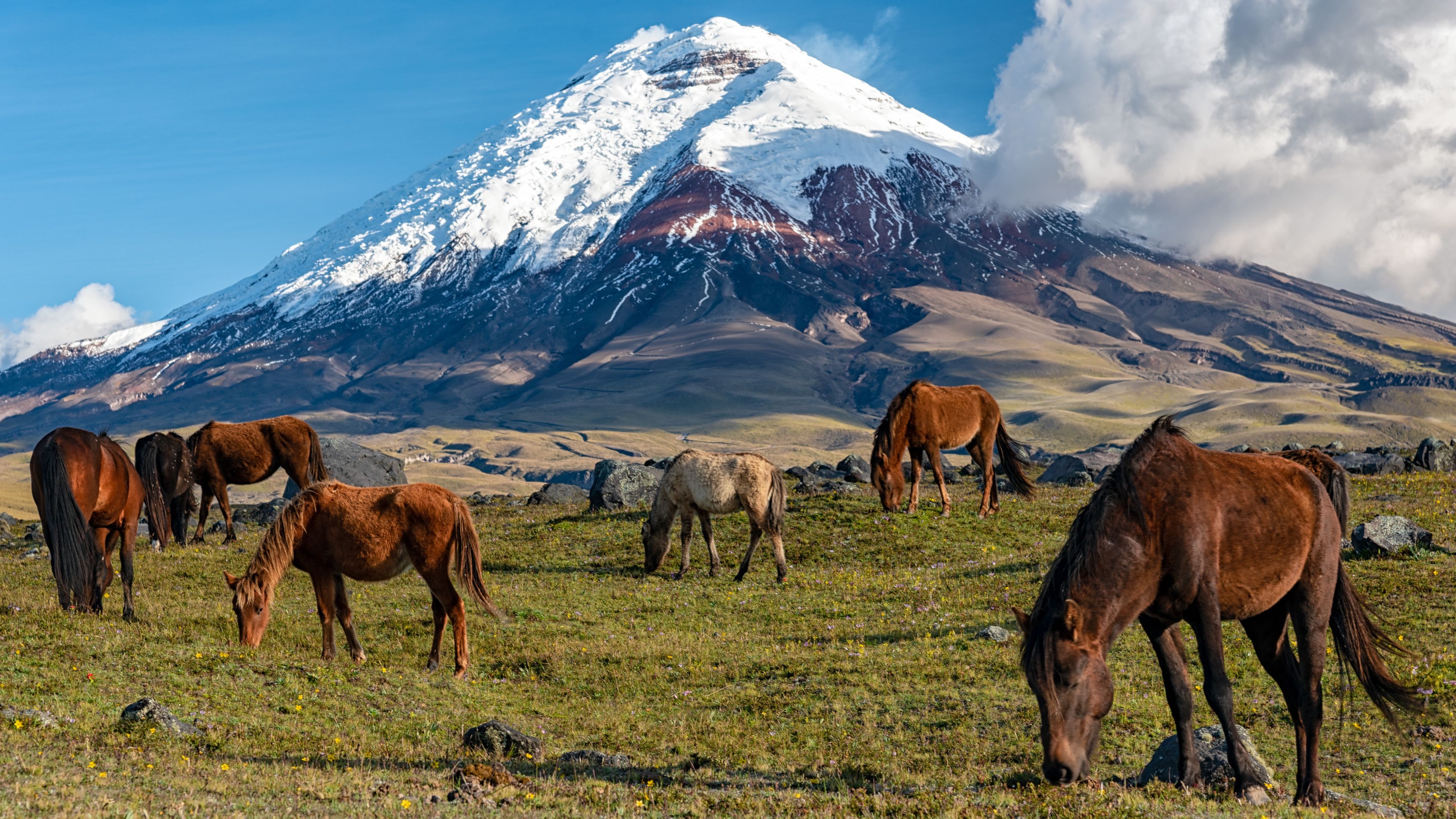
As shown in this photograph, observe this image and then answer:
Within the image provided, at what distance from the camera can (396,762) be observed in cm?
1205

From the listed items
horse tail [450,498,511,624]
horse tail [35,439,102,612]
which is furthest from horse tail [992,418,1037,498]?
horse tail [35,439,102,612]

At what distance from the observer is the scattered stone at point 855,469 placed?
41.0 meters

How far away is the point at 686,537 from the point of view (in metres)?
25.9

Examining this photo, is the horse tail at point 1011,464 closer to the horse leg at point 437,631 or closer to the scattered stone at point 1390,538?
the scattered stone at point 1390,538

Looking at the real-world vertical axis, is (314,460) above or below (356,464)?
above

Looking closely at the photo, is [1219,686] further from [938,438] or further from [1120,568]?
[938,438]

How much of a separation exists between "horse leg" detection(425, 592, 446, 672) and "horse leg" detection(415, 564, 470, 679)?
169mm

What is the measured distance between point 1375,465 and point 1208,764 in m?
33.2

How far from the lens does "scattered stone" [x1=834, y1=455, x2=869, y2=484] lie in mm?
40969

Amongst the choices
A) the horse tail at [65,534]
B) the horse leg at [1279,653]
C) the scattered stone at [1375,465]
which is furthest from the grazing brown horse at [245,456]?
the scattered stone at [1375,465]

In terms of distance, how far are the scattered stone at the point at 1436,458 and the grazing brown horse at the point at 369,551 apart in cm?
3484

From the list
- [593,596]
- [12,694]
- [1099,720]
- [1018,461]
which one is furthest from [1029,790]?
[1018,461]

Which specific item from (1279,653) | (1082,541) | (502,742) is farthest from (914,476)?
(1082,541)

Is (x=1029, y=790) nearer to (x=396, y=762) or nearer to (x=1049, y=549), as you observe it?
(x=396, y=762)
